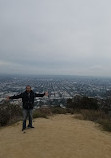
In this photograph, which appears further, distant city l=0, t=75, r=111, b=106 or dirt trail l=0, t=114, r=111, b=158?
distant city l=0, t=75, r=111, b=106

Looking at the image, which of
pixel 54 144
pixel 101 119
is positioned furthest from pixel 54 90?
pixel 54 144

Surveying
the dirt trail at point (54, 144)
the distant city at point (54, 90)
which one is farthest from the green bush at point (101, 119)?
the distant city at point (54, 90)

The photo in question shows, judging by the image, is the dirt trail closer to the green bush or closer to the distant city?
the green bush

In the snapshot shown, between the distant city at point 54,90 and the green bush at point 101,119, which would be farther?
the distant city at point 54,90

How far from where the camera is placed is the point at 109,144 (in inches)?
251

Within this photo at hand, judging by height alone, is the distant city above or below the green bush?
below

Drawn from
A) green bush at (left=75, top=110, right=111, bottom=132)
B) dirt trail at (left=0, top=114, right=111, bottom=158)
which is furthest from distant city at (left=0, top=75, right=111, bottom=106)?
dirt trail at (left=0, top=114, right=111, bottom=158)

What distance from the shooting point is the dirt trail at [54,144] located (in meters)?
5.44

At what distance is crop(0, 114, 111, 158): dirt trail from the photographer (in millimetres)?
5438

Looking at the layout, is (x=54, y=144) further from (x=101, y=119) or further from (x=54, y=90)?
(x=54, y=90)

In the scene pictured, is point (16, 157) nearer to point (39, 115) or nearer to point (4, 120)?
point (4, 120)

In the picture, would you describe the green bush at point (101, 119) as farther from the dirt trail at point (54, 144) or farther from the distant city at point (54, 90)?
the distant city at point (54, 90)

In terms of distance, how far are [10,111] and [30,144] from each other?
526 centimetres

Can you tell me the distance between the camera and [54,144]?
241 inches
